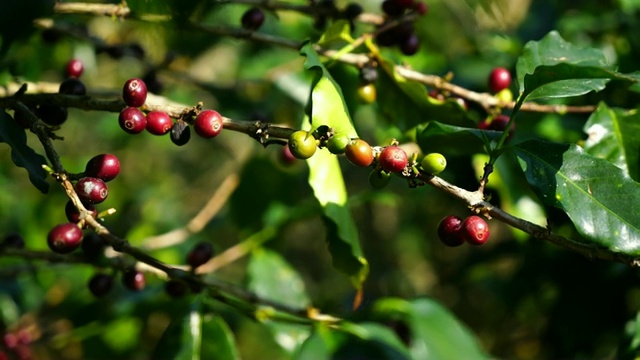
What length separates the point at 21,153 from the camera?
Answer: 3.80ft

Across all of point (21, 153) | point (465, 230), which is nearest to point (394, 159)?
point (465, 230)

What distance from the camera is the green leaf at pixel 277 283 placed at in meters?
2.10

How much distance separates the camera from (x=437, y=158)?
1083mm

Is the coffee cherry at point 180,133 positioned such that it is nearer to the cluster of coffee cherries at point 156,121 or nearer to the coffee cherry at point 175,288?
the cluster of coffee cherries at point 156,121

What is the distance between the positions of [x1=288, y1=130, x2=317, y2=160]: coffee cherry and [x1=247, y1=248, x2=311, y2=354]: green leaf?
1.11 m

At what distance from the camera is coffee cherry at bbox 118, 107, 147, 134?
45.1 inches

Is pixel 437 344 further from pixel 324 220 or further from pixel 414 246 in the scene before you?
pixel 414 246

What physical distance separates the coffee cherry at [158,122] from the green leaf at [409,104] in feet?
1.75

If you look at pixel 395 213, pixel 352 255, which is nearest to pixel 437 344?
pixel 352 255

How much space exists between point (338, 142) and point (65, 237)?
Answer: 492mm

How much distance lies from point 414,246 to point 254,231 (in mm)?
1843

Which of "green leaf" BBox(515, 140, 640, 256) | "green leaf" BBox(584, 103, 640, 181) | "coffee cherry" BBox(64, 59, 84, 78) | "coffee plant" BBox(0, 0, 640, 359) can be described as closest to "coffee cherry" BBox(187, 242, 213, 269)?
"coffee plant" BBox(0, 0, 640, 359)

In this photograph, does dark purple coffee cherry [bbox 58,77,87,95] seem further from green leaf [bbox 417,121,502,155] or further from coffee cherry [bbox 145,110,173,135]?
green leaf [bbox 417,121,502,155]

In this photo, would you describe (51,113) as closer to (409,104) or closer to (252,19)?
(252,19)
